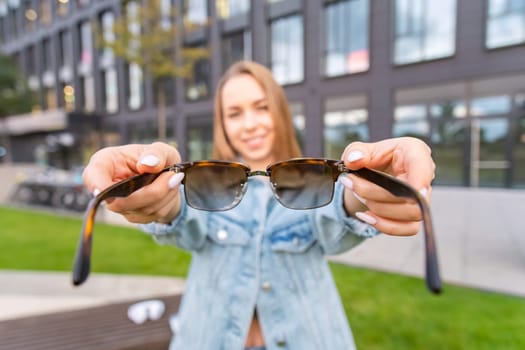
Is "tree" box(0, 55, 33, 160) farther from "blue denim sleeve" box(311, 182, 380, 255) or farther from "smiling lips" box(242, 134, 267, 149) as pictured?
"blue denim sleeve" box(311, 182, 380, 255)

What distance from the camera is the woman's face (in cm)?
120

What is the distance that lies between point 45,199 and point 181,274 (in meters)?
8.24

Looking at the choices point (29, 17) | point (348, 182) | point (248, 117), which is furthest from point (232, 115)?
point (29, 17)

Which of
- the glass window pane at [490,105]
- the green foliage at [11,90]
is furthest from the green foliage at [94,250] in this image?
the green foliage at [11,90]

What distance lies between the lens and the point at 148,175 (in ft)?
2.25

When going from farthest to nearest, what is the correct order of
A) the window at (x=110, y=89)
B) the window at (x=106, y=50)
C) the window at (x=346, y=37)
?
the window at (x=110, y=89) < the window at (x=106, y=50) < the window at (x=346, y=37)

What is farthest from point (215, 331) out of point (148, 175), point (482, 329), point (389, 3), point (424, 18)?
point (424, 18)

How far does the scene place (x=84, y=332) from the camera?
188 cm

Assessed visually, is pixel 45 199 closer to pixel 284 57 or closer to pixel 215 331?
pixel 284 57

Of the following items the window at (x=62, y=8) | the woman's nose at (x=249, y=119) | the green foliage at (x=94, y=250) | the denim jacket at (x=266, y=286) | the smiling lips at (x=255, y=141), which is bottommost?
the green foliage at (x=94, y=250)

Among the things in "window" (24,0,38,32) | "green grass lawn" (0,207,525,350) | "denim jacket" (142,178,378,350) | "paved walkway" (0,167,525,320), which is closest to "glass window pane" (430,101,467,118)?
"paved walkway" (0,167,525,320)

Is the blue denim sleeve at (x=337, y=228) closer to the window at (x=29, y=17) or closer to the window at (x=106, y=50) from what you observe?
the window at (x=106, y=50)

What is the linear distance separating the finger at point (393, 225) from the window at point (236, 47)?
11.7 meters

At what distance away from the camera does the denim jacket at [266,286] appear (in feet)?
3.39
